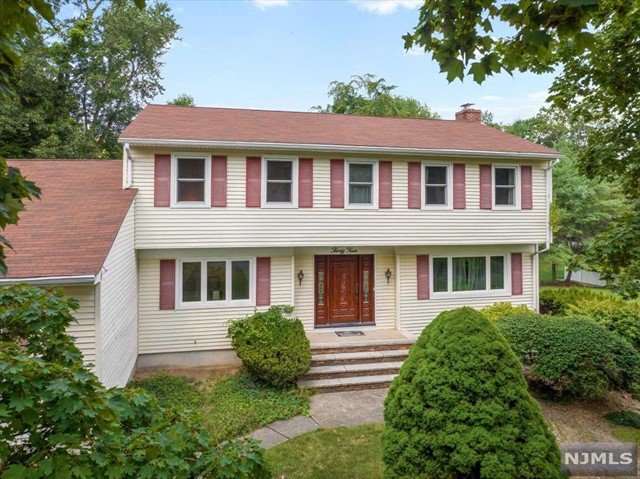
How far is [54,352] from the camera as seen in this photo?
2.77 m

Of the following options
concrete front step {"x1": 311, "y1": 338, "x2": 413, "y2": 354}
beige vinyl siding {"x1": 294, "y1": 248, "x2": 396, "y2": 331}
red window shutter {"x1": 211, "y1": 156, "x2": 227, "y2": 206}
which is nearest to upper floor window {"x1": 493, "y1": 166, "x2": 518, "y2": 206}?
beige vinyl siding {"x1": 294, "y1": 248, "x2": 396, "y2": 331}


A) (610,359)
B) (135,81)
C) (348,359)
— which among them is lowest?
(348,359)

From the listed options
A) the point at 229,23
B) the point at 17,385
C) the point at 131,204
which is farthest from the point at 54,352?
the point at 229,23

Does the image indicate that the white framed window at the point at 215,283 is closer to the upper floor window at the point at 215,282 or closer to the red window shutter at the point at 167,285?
the upper floor window at the point at 215,282

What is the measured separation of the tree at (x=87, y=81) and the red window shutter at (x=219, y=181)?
1129cm

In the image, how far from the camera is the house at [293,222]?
8.95 metres

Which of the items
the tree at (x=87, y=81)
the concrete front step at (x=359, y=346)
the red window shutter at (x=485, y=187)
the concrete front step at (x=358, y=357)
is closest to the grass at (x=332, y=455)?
the concrete front step at (x=358, y=357)

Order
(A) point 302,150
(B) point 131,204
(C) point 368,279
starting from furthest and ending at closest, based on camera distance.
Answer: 1. (C) point 368,279
2. (A) point 302,150
3. (B) point 131,204

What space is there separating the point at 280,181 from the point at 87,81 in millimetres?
15910

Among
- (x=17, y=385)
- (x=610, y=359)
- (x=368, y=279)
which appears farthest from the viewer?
(x=368, y=279)

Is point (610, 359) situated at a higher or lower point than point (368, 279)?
lower

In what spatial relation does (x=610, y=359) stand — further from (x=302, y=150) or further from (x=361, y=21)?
(x=361, y=21)

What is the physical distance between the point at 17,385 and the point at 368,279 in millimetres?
9606

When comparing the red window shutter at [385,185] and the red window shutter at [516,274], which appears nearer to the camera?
the red window shutter at [385,185]
